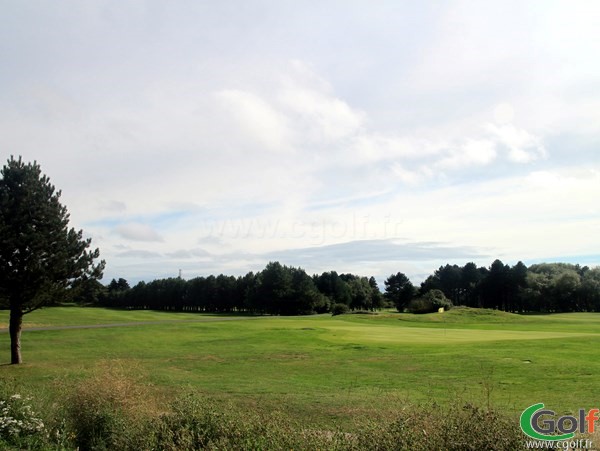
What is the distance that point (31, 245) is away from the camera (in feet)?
86.3

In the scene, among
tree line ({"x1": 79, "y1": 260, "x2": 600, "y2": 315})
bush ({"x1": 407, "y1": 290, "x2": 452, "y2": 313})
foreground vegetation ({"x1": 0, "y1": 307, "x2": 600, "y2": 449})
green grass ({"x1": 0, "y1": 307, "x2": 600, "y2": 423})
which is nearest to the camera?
foreground vegetation ({"x1": 0, "y1": 307, "x2": 600, "y2": 449})

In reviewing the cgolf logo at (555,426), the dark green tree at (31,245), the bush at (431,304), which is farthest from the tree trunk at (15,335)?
the bush at (431,304)

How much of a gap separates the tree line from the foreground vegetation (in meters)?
62.4

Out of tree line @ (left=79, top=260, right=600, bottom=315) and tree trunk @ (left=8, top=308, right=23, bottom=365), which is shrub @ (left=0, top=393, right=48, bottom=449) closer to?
tree trunk @ (left=8, top=308, right=23, bottom=365)

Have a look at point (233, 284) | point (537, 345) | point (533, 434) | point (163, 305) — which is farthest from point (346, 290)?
point (533, 434)

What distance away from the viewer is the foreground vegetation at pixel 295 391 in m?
8.71

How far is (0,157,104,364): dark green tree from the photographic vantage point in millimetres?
26172

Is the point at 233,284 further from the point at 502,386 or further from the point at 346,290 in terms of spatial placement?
the point at 502,386

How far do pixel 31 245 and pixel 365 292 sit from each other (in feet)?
439

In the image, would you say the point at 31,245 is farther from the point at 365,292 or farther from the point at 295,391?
the point at 365,292

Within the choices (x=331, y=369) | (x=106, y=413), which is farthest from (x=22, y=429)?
(x=331, y=369)

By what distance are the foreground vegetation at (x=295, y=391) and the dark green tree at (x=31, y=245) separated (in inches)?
146

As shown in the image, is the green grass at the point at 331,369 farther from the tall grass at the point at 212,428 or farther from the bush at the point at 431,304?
the bush at the point at 431,304

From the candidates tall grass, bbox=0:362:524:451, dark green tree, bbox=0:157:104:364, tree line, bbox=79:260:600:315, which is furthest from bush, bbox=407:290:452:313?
tall grass, bbox=0:362:524:451
